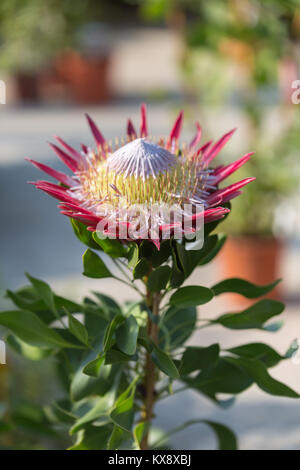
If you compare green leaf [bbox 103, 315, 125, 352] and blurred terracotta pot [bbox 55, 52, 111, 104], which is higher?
blurred terracotta pot [bbox 55, 52, 111, 104]

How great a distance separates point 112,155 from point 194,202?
0.35 ft

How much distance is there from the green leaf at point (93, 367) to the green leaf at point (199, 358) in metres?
0.12

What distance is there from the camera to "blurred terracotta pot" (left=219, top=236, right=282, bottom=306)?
231 cm

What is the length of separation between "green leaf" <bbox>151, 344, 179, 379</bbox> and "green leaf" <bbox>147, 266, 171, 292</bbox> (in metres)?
0.07

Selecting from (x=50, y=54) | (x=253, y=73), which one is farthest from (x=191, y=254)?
(x=50, y=54)

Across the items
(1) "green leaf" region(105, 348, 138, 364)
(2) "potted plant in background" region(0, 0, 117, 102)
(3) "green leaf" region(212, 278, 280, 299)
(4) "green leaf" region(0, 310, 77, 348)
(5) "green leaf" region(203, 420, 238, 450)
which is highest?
(2) "potted plant in background" region(0, 0, 117, 102)

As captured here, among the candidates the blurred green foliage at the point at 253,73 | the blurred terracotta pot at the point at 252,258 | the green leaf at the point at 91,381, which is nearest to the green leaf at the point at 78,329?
the green leaf at the point at 91,381

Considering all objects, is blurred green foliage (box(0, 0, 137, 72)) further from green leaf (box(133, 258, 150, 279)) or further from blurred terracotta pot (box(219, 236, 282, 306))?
green leaf (box(133, 258, 150, 279))

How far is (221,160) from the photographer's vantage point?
2262mm

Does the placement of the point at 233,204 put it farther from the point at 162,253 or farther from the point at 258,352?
the point at 162,253

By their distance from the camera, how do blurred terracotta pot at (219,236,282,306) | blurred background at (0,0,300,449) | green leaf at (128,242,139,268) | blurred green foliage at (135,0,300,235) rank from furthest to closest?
blurred terracotta pot at (219,236,282,306), blurred green foliage at (135,0,300,235), blurred background at (0,0,300,449), green leaf at (128,242,139,268)

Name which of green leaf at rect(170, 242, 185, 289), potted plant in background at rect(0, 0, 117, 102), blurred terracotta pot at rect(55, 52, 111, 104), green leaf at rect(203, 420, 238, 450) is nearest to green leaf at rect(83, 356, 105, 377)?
green leaf at rect(170, 242, 185, 289)

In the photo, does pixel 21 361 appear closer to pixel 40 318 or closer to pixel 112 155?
pixel 40 318

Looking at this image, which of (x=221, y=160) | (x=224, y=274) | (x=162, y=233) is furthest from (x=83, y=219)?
(x=224, y=274)
